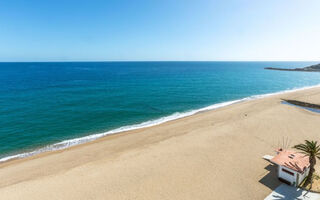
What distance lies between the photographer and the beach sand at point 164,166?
39.7ft

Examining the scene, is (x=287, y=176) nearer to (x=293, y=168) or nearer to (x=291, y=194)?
(x=293, y=168)

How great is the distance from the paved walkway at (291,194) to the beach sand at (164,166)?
428 mm

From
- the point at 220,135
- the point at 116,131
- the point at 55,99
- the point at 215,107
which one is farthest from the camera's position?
Result: the point at 55,99

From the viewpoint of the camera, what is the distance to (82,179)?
13398mm

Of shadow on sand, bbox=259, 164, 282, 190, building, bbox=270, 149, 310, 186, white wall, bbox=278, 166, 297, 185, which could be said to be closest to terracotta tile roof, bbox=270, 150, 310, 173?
building, bbox=270, 149, 310, 186

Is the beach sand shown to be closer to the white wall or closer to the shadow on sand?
the shadow on sand

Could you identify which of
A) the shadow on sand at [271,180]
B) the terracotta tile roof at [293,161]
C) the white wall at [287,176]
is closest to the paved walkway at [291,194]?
the shadow on sand at [271,180]

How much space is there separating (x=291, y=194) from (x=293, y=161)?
262 centimetres

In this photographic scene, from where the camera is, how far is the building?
11840mm

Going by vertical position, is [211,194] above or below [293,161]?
below

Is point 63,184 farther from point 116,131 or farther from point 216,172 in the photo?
point 216,172

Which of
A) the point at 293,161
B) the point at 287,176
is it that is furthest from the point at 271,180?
the point at 293,161

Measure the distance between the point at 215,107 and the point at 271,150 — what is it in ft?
61.9

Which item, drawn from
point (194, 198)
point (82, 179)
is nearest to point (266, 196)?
point (194, 198)
